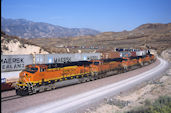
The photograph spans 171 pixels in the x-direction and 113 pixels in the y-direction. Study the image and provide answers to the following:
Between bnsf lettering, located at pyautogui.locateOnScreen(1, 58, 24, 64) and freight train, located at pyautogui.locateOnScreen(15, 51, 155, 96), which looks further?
bnsf lettering, located at pyautogui.locateOnScreen(1, 58, 24, 64)

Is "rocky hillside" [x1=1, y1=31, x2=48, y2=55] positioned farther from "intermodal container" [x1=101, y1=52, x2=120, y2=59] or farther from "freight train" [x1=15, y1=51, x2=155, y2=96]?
"freight train" [x1=15, y1=51, x2=155, y2=96]

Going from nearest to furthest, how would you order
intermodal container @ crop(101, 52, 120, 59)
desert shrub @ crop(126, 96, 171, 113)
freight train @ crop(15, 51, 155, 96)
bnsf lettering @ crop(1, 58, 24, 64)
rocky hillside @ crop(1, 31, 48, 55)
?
desert shrub @ crop(126, 96, 171, 113)
freight train @ crop(15, 51, 155, 96)
bnsf lettering @ crop(1, 58, 24, 64)
rocky hillside @ crop(1, 31, 48, 55)
intermodal container @ crop(101, 52, 120, 59)

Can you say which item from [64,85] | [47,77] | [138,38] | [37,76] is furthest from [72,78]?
[138,38]

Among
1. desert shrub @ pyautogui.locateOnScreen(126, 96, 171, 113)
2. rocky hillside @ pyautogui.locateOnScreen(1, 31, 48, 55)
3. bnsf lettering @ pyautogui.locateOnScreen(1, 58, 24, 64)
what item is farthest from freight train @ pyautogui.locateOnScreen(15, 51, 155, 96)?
rocky hillside @ pyautogui.locateOnScreen(1, 31, 48, 55)

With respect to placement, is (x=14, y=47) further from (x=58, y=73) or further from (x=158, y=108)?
(x=158, y=108)

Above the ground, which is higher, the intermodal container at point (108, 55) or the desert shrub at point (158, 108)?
the intermodal container at point (108, 55)

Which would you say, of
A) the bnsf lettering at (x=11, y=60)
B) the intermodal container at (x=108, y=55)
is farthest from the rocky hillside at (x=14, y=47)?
the intermodal container at (x=108, y=55)

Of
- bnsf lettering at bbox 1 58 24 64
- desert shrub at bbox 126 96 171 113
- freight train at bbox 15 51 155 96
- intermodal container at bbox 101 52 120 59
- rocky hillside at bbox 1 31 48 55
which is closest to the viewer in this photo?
desert shrub at bbox 126 96 171 113

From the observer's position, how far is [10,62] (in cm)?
2067

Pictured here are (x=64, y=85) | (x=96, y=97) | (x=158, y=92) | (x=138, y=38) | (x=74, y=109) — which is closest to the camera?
(x=74, y=109)

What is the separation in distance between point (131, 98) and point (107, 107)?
152 inches

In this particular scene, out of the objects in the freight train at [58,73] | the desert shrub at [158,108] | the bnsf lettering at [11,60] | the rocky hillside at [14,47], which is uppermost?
the rocky hillside at [14,47]

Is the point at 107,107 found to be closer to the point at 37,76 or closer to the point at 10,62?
the point at 37,76

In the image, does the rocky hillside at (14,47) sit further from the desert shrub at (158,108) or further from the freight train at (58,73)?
the desert shrub at (158,108)
